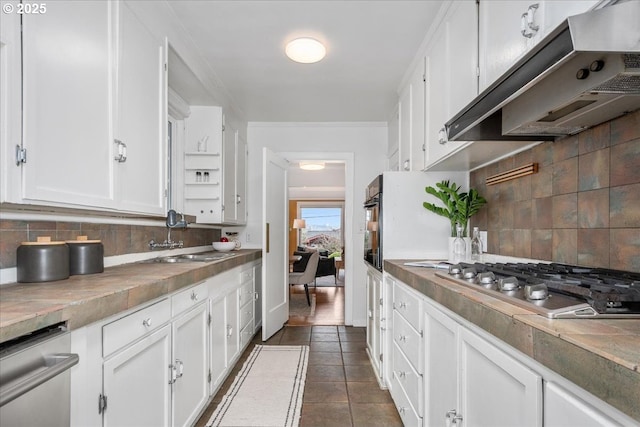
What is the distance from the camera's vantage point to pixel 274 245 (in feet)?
12.5

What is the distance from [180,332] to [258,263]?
211 cm

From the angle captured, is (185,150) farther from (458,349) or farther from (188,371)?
(458,349)

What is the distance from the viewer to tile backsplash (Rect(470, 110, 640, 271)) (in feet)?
3.97

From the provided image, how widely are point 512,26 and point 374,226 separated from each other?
1.63 m

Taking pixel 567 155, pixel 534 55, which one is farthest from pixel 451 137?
pixel 534 55

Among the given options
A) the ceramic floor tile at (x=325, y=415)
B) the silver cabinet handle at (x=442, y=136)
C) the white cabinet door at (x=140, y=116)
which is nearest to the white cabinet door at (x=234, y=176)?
the white cabinet door at (x=140, y=116)

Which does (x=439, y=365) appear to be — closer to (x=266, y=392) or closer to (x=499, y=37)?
(x=499, y=37)

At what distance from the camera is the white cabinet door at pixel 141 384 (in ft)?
3.77

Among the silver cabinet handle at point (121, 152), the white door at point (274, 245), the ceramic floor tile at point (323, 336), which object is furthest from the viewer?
the ceramic floor tile at point (323, 336)

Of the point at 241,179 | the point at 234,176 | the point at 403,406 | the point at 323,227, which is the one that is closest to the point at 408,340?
the point at 403,406

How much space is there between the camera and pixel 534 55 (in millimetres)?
941

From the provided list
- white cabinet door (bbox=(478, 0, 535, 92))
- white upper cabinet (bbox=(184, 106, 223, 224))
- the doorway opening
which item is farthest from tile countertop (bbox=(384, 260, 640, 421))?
the doorway opening

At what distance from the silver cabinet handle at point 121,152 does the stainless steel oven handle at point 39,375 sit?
3.17 ft

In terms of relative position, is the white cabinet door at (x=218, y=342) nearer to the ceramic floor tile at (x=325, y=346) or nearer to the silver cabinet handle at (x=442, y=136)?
the ceramic floor tile at (x=325, y=346)
